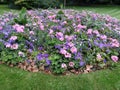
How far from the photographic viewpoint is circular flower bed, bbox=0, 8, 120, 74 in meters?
3.69

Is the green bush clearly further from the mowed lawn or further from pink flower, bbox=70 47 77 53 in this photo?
the mowed lawn

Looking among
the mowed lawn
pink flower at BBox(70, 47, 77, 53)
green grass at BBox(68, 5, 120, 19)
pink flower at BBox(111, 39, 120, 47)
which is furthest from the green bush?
the mowed lawn

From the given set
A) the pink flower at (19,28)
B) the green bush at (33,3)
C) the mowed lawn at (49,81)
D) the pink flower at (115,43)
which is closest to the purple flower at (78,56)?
the mowed lawn at (49,81)

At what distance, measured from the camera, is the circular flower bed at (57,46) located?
3688mm

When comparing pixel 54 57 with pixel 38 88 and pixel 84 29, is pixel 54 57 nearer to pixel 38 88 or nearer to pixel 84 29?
pixel 38 88

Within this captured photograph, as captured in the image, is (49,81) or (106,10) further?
(106,10)

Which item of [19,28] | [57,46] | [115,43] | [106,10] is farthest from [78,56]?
[106,10]

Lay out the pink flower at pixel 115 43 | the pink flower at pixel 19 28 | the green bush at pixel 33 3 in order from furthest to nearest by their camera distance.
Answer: the green bush at pixel 33 3, the pink flower at pixel 115 43, the pink flower at pixel 19 28

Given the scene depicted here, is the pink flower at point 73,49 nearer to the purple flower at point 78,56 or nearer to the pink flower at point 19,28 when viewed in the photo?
the purple flower at point 78,56

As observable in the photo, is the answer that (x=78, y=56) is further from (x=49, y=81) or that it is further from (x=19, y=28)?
(x=19, y=28)

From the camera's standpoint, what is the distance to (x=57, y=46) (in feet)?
12.6

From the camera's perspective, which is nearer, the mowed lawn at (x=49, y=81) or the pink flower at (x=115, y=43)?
the mowed lawn at (x=49, y=81)

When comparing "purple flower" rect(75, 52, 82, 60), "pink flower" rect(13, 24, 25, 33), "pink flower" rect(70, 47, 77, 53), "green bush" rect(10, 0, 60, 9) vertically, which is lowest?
"green bush" rect(10, 0, 60, 9)

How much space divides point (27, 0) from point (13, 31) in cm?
1001
